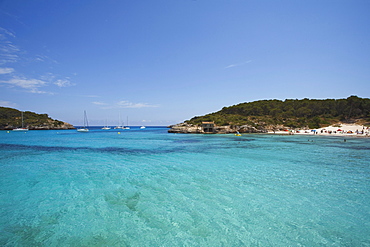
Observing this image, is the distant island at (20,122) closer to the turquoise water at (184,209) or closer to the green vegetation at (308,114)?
the green vegetation at (308,114)

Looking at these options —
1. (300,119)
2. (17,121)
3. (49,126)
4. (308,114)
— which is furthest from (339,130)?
(17,121)

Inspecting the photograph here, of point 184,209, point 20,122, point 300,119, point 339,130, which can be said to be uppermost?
point 20,122

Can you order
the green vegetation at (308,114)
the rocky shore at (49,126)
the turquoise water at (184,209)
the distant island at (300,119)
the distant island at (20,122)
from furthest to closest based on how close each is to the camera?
the distant island at (20,122), the rocky shore at (49,126), the green vegetation at (308,114), the distant island at (300,119), the turquoise water at (184,209)

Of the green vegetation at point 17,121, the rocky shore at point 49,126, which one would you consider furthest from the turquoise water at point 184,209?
the green vegetation at point 17,121

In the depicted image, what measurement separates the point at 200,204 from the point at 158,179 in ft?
15.1

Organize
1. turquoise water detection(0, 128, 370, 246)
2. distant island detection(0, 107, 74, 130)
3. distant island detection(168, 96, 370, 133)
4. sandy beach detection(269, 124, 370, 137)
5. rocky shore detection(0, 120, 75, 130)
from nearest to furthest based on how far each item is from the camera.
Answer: turquoise water detection(0, 128, 370, 246), sandy beach detection(269, 124, 370, 137), distant island detection(168, 96, 370, 133), rocky shore detection(0, 120, 75, 130), distant island detection(0, 107, 74, 130)

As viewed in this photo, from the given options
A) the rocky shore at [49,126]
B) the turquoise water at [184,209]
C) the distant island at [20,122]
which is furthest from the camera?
the distant island at [20,122]

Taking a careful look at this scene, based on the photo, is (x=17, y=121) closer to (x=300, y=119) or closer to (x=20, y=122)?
(x=20, y=122)

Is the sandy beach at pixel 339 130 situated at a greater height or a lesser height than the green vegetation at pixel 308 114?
lesser

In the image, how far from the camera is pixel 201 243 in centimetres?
547

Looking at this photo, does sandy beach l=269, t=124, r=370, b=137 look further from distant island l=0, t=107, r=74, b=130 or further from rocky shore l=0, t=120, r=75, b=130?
distant island l=0, t=107, r=74, b=130

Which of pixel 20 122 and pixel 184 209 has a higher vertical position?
pixel 20 122

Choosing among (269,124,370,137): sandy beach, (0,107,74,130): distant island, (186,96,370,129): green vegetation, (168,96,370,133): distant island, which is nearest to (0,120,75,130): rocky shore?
(0,107,74,130): distant island

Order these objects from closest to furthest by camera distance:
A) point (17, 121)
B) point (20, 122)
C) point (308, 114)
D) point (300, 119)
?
point (300, 119), point (308, 114), point (20, 122), point (17, 121)
